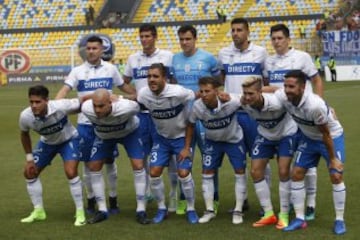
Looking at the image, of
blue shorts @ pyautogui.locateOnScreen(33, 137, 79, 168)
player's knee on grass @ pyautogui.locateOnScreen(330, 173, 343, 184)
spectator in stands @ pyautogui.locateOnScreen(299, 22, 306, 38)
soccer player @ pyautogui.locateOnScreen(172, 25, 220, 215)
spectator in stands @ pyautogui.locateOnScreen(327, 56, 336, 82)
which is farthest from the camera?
spectator in stands @ pyautogui.locateOnScreen(299, 22, 306, 38)

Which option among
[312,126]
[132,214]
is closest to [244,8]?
[132,214]

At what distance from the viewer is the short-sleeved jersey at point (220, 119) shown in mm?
8266

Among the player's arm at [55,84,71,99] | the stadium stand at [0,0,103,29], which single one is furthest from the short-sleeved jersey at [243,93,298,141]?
the stadium stand at [0,0,103,29]

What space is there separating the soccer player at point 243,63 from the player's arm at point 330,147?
4.60ft

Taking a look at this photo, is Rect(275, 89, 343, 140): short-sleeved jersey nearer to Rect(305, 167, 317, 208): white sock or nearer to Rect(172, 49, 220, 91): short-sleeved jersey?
Rect(305, 167, 317, 208): white sock

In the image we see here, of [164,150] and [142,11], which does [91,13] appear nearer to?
[142,11]

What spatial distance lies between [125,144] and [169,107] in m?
0.81

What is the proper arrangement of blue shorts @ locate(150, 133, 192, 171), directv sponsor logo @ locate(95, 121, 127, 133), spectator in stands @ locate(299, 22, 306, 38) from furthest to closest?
spectator in stands @ locate(299, 22, 306, 38) < blue shorts @ locate(150, 133, 192, 171) < directv sponsor logo @ locate(95, 121, 127, 133)

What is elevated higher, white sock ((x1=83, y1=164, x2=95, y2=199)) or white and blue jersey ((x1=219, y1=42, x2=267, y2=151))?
white and blue jersey ((x1=219, y1=42, x2=267, y2=151))

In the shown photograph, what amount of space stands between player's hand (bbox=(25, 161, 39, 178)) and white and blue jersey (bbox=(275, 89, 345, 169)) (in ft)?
9.97

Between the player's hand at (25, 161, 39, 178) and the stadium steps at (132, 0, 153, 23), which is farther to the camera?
the stadium steps at (132, 0, 153, 23)

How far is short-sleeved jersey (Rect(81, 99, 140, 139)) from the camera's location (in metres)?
8.31

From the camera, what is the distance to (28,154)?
8.63 m

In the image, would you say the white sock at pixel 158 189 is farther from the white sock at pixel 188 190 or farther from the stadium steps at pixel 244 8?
the stadium steps at pixel 244 8
